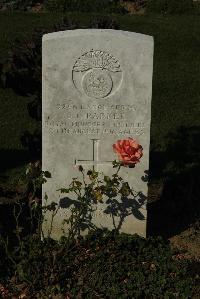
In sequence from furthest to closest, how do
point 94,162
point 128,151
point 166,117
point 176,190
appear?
1. point 166,117
2. point 176,190
3. point 94,162
4. point 128,151

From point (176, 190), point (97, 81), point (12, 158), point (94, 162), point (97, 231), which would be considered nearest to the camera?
point (97, 81)

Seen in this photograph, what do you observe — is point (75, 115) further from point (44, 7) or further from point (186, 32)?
point (44, 7)

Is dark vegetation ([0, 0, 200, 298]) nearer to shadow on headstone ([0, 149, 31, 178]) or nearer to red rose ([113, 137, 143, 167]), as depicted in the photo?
shadow on headstone ([0, 149, 31, 178])

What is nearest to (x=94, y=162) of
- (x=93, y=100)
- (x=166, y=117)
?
(x=93, y=100)

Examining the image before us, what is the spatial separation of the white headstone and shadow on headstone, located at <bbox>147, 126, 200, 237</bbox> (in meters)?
0.79

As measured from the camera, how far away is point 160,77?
10836 mm

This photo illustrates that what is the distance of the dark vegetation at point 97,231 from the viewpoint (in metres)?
5.05

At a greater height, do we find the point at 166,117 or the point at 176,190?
the point at 166,117

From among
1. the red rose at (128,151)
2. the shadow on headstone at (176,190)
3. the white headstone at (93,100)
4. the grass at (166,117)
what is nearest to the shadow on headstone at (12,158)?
the grass at (166,117)

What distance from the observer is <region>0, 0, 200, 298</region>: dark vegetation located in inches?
199

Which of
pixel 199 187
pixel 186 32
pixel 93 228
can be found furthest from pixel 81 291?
pixel 186 32

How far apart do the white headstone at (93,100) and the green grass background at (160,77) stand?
1407 mm

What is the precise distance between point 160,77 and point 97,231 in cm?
560

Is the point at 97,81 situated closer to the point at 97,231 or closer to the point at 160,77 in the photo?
the point at 97,231
